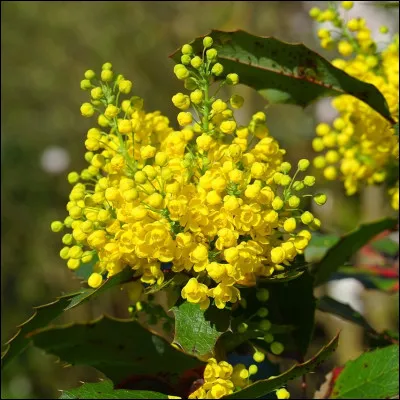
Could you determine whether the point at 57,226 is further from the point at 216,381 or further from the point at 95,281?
the point at 216,381

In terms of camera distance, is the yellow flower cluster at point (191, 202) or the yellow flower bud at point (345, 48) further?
the yellow flower bud at point (345, 48)

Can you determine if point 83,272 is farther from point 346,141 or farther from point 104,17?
point 104,17

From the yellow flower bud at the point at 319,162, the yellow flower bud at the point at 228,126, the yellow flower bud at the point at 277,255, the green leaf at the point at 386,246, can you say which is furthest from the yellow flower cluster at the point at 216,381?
the green leaf at the point at 386,246

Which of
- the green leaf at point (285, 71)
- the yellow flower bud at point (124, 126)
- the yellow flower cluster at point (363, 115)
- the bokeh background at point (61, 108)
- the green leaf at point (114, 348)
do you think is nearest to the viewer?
the green leaf at point (114, 348)

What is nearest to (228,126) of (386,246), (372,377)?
(372,377)

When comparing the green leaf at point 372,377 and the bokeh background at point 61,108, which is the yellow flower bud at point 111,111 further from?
the bokeh background at point 61,108

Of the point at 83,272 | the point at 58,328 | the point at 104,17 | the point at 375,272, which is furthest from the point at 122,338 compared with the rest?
the point at 104,17
